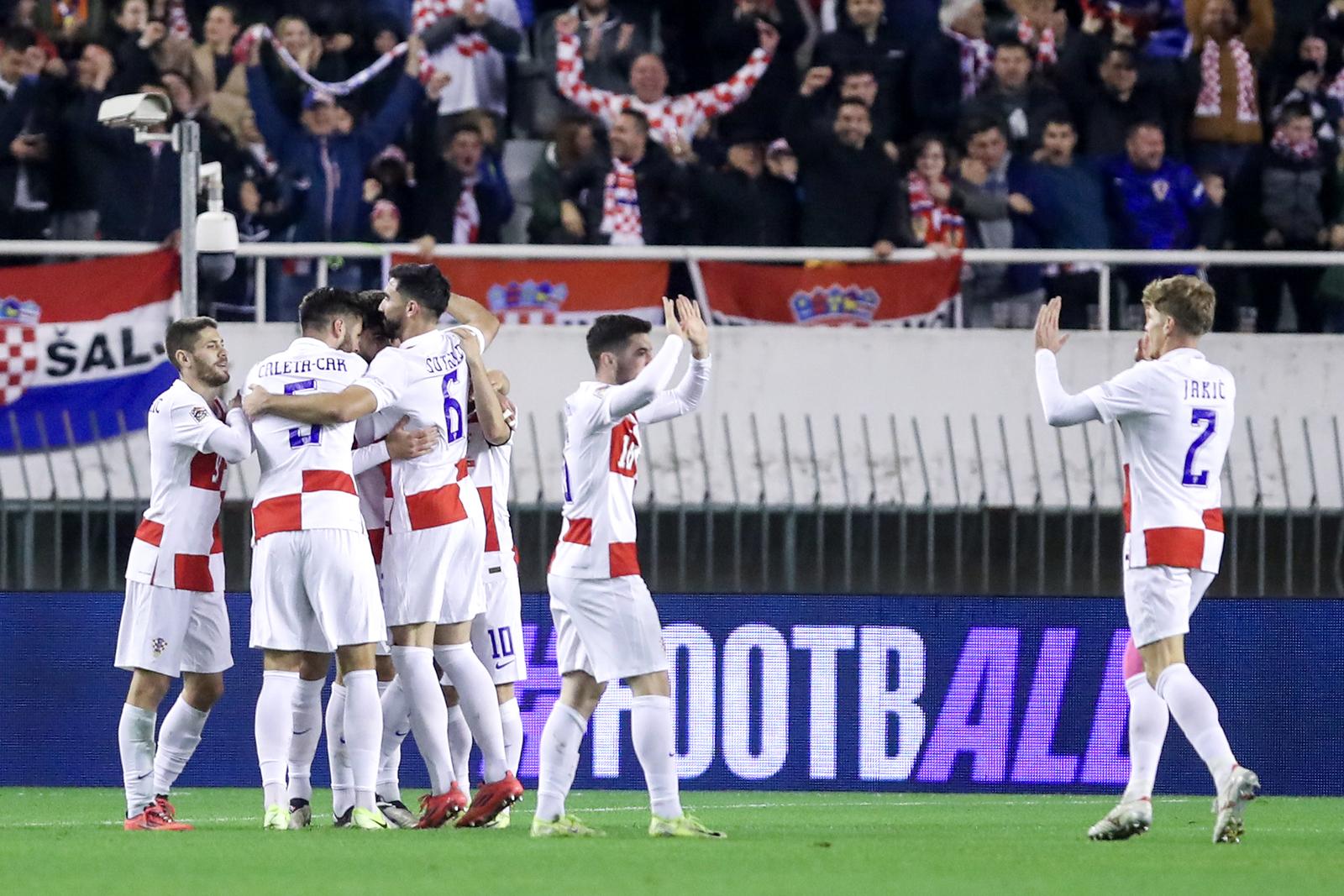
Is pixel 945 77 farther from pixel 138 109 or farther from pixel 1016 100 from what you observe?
pixel 138 109

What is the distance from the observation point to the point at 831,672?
12125mm

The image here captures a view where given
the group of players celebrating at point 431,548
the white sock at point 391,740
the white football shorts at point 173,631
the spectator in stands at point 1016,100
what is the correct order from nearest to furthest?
1. the group of players celebrating at point 431,548
2. the white football shorts at point 173,631
3. the white sock at point 391,740
4. the spectator in stands at point 1016,100

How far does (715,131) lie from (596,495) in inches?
248

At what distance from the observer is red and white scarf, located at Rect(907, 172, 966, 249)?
46.1ft

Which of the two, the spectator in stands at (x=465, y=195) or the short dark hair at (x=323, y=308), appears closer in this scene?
the short dark hair at (x=323, y=308)

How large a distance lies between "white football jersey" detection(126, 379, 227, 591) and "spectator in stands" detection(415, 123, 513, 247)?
4.90 metres

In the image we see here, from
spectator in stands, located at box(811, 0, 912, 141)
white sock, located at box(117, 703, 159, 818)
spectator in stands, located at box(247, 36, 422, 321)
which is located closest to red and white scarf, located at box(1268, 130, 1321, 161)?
spectator in stands, located at box(811, 0, 912, 141)

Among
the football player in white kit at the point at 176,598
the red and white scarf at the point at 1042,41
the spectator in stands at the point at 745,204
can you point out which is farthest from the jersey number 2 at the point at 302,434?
the red and white scarf at the point at 1042,41

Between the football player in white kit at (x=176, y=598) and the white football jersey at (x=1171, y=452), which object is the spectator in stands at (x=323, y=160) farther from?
the white football jersey at (x=1171, y=452)

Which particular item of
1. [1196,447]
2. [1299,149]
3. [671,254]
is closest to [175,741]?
[1196,447]

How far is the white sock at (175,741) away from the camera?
360 inches

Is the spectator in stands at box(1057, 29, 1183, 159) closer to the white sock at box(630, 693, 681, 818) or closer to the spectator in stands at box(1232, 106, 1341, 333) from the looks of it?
the spectator in stands at box(1232, 106, 1341, 333)

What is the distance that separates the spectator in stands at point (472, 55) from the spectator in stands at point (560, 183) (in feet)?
1.75

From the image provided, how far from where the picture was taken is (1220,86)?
14766 mm
